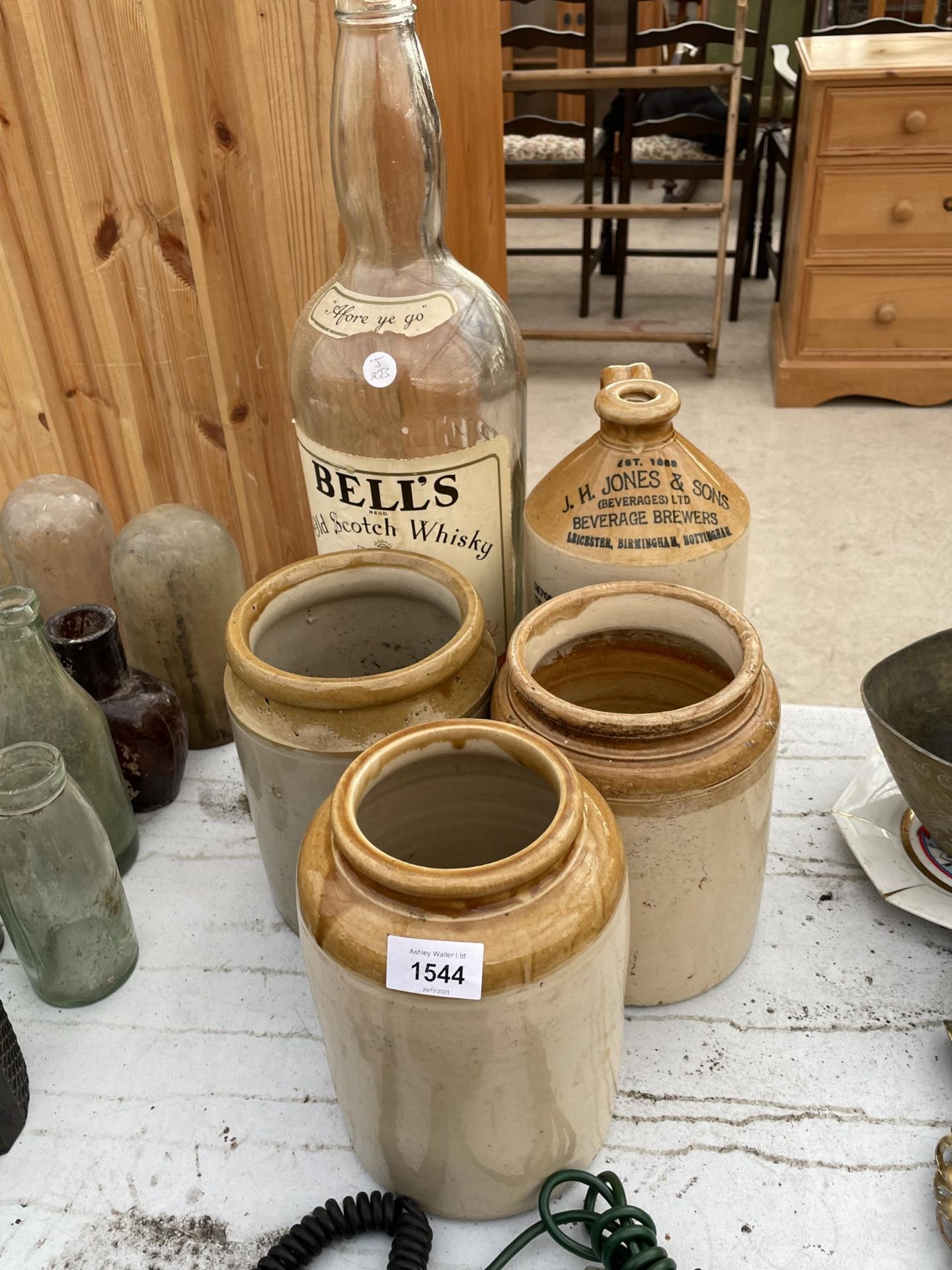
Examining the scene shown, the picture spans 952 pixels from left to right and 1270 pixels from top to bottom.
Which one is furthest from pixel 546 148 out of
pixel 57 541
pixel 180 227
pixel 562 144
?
pixel 57 541

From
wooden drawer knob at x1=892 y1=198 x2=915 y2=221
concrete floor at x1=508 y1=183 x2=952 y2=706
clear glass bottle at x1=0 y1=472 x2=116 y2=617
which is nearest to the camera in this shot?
clear glass bottle at x1=0 y1=472 x2=116 y2=617

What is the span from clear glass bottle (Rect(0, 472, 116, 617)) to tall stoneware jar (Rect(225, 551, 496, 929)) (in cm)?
29

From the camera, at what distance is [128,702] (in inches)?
35.6

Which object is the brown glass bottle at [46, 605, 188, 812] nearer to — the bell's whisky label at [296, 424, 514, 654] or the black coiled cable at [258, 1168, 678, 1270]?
the bell's whisky label at [296, 424, 514, 654]

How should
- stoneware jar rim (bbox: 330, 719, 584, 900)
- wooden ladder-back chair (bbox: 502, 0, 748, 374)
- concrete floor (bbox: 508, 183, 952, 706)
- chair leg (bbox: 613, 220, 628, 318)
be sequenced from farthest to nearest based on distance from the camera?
chair leg (bbox: 613, 220, 628, 318) → wooden ladder-back chair (bbox: 502, 0, 748, 374) → concrete floor (bbox: 508, 183, 952, 706) → stoneware jar rim (bbox: 330, 719, 584, 900)

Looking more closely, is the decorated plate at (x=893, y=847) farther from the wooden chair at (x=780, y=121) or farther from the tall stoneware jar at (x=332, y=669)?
the wooden chair at (x=780, y=121)

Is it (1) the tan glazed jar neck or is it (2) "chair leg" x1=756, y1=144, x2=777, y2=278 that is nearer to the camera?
(1) the tan glazed jar neck

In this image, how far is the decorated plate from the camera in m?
0.79

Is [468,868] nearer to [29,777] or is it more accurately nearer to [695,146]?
[29,777]

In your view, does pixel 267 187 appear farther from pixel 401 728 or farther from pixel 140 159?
pixel 401 728

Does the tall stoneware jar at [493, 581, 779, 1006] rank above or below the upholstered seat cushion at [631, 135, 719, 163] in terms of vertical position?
above

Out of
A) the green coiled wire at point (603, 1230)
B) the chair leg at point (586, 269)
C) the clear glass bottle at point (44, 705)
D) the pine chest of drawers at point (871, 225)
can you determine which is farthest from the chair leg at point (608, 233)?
the green coiled wire at point (603, 1230)

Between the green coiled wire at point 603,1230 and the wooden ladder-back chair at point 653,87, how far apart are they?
2.44 meters

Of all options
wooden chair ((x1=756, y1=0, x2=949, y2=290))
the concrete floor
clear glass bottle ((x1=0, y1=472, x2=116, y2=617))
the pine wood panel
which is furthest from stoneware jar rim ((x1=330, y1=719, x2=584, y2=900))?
wooden chair ((x1=756, y1=0, x2=949, y2=290))
